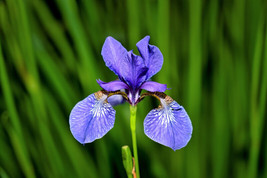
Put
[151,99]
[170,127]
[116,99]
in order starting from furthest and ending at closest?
[151,99]
[116,99]
[170,127]

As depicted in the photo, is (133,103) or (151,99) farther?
(151,99)

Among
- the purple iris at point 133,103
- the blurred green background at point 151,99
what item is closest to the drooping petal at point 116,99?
the purple iris at point 133,103

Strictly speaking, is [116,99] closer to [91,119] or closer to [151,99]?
[91,119]

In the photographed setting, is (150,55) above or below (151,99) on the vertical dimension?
above

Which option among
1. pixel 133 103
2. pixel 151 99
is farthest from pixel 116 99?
pixel 151 99

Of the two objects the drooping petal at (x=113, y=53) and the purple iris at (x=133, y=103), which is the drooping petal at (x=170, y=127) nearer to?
the purple iris at (x=133, y=103)

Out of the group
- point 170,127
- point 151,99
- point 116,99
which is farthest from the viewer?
point 151,99

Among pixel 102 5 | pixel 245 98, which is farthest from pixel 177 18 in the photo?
pixel 245 98
